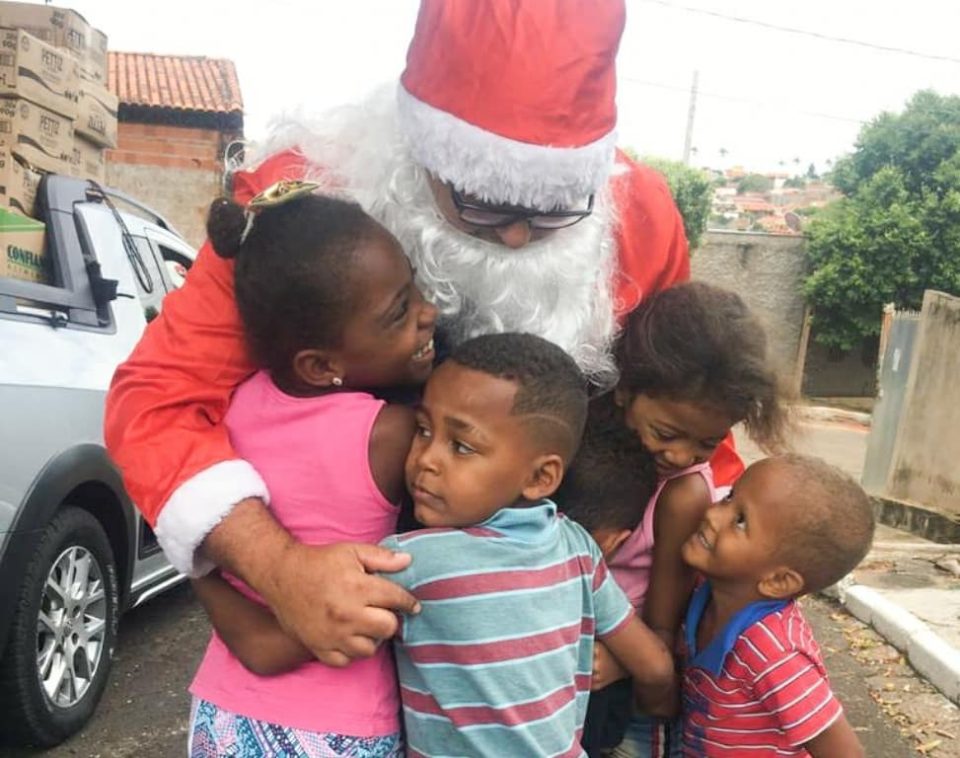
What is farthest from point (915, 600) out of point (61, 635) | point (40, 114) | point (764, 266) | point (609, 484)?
point (764, 266)

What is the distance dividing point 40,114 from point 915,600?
480cm

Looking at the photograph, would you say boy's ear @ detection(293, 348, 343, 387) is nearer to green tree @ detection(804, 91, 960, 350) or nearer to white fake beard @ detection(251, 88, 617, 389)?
white fake beard @ detection(251, 88, 617, 389)

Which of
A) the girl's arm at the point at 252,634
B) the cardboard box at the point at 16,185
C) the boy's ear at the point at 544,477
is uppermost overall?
the cardboard box at the point at 16,185

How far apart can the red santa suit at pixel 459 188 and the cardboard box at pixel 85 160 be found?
7.87 ft

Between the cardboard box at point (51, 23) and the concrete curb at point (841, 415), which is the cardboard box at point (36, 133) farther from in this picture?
the concrete curb at point (841, 415)

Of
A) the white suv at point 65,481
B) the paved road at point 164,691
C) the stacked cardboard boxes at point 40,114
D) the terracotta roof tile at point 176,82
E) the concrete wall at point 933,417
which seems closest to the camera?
the white suv at point 65,481

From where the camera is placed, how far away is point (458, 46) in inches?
66.8

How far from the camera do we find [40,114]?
360cm

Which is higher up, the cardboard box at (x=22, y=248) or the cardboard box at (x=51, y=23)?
the cardboard box at (x=51, y=23)

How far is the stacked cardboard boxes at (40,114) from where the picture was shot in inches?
133

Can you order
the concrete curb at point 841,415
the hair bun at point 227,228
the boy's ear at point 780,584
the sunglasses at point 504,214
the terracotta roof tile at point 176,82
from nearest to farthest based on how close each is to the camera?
the hair bun at point 227,228, the boy's ear at point 780,584, the sunglasses at point 504,214, the terracotta roof tile at point 176,82, the concrete curb at point 841,415

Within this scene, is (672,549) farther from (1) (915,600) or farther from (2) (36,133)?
(1) (915,600)

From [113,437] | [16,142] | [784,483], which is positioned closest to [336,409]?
[113,437]

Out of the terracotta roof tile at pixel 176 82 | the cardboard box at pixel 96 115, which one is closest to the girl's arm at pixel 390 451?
the cardboard box at pixel 96 115
